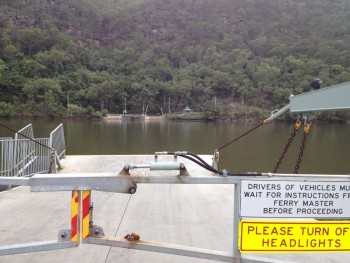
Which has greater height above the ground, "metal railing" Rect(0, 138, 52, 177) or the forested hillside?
the forested hillside

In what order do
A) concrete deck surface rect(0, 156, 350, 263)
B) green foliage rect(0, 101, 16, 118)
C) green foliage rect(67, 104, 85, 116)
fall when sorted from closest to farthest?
concrete deck surface rect(0, 156, 350, 263) < green foliage rect(0, 101, 16, 118) < green foliage rect(67, 104, 85, 116)

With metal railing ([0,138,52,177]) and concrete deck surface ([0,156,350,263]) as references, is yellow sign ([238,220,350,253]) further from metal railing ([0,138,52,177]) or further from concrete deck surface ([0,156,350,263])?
metal railing ([0,138,52,177])

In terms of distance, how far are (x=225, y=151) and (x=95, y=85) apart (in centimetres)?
8803

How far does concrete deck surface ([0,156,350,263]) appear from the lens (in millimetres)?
4332

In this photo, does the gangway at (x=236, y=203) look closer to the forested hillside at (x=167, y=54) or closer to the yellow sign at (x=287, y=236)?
the yellow sign at (x=287, y=236)

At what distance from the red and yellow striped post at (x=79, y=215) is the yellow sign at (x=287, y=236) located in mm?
1280

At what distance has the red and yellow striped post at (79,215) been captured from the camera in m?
3.26

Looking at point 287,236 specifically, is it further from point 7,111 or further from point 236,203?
point 7,111

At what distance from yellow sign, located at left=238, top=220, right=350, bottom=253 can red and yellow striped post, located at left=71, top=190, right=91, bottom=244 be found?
1.28 meters

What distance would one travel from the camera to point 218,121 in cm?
10156

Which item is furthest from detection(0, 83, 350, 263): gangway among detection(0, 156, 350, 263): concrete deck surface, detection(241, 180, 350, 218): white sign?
detection(0, 156, 350, 263): concrete deck surface

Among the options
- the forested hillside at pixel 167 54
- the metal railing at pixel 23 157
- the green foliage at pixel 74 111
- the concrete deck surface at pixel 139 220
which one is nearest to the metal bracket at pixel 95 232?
the concrete deck surface at pixel 139 220

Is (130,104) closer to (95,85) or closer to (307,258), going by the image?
(95,85)

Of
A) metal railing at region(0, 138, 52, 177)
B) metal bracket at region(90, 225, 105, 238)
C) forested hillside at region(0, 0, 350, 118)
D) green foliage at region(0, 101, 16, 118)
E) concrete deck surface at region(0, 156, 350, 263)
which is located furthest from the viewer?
forested hillside at region(0, 0, 350, 118)
